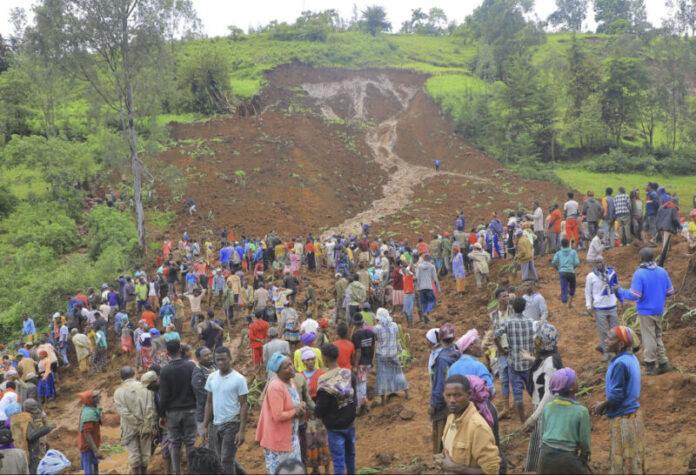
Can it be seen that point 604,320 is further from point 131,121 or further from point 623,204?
point 131,121

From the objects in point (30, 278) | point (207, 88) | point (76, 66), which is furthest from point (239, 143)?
point (30, 278)

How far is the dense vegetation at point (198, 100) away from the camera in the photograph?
23.4 m

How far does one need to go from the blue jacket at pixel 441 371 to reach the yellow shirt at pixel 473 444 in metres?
1.86

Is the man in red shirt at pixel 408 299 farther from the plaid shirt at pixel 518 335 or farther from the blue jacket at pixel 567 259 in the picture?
the plaid shirt at pixel 518 335

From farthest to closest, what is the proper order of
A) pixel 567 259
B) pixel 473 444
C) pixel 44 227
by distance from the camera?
pixel 44 227
pixel 567 259
pixel 473 444

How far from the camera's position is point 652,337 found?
7.26 metres

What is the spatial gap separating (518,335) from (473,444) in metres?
3.00

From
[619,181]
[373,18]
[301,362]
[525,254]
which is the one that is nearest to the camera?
[301,362]

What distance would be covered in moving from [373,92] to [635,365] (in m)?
51.5

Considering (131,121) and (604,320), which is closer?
(604,320)

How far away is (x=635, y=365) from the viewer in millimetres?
4812

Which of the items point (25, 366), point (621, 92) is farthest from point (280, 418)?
point (621, 92)

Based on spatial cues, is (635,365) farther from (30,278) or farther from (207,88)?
(207,88)

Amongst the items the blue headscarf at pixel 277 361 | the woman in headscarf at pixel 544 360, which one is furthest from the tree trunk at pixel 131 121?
the woman in headscarf at pixel 544 360
